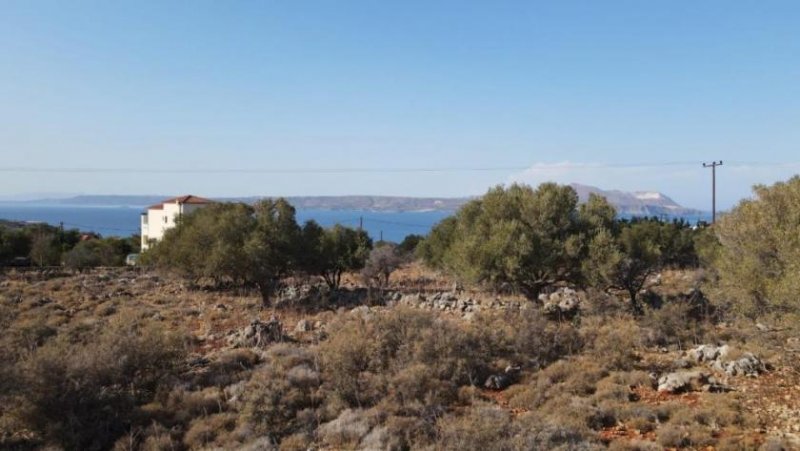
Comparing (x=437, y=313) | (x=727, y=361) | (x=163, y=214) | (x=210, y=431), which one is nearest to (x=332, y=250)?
(x=437, y=313)

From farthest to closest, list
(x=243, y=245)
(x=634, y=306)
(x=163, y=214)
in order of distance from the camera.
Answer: (x=163, y=214)
(x=243, y=245)
(x=634, y=306)

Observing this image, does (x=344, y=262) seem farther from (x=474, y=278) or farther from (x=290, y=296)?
(x=474, y=278)

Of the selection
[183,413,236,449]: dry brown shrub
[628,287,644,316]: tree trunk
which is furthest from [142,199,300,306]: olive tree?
[628,287,644,316]: tree trunk

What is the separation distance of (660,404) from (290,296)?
1981 cm

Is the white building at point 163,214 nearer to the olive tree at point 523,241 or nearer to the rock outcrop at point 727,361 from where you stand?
the olive tree at point 523,241

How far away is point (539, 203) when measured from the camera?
22.7 meters

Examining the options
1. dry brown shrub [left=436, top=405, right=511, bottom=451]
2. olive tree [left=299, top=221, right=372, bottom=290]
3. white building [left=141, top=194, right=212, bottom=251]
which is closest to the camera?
dry brown shrub [left=436, top=405, right=511, bottom=451]

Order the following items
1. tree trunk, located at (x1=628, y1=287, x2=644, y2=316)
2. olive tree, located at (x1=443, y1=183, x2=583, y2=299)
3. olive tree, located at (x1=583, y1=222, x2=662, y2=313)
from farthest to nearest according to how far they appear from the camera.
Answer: tree trunk, located at (x1=628, y1=287, x2=644, y2=316) < olive tree, located at (x1=443, y1=183, x2=583, y2=299) < olive tree, located at (x1=583, y1=222, x2=662, y2=313)

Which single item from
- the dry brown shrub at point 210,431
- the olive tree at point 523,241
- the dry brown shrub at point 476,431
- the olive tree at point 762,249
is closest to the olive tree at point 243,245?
the olive tree at point 523,241

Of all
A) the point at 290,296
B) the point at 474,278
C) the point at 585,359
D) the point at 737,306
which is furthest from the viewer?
the point at 290,296

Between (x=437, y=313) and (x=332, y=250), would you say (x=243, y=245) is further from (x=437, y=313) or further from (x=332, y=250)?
(x=437, y=313)

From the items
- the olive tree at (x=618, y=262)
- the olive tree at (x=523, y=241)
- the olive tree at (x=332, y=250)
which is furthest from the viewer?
the olive tree at (x=332, y=250)

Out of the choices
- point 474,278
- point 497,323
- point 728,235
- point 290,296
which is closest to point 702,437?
point 728,235

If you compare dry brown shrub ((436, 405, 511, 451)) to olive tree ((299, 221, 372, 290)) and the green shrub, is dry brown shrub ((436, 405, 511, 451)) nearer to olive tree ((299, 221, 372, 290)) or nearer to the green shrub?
the green shrub
